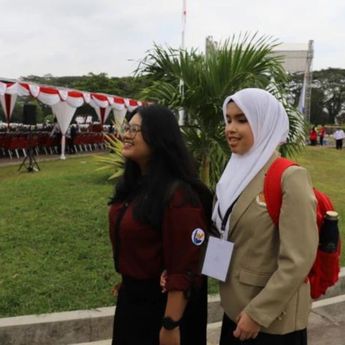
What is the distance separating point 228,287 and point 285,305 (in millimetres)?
255

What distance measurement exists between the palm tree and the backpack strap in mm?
3516

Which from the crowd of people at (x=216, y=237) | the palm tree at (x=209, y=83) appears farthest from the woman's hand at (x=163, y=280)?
the palm tree at (x=209, y=83)

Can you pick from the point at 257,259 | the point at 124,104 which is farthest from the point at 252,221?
the point at 124,104

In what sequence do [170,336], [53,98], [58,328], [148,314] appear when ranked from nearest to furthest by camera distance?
[170,336] → [148,314] → [58,328] → [53,98]

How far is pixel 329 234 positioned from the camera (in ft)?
5.90

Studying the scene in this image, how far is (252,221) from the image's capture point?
1.81 m

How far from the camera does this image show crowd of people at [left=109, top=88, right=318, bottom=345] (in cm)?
173

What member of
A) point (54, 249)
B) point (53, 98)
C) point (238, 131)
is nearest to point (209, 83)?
point (54, 249)

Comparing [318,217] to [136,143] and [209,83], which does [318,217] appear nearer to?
[136,143]

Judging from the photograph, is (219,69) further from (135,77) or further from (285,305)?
(285,305)

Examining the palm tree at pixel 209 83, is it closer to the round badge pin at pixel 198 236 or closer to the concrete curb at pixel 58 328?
the concrete curb at pixel 58 328

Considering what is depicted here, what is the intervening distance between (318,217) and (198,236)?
475 mm

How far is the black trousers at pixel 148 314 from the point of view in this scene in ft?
6.86

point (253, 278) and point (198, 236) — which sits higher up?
point (198, 236)
